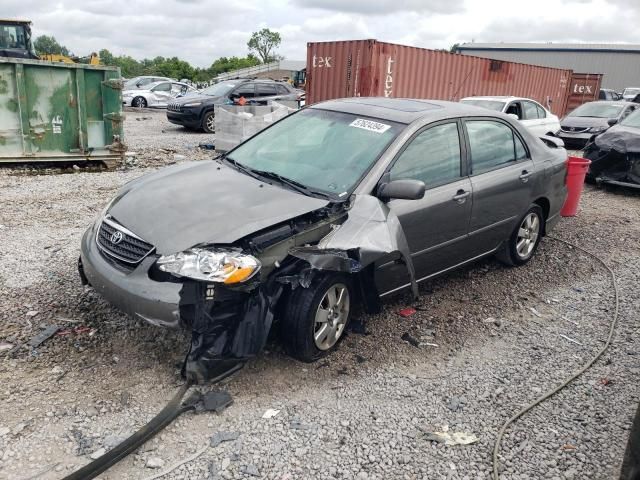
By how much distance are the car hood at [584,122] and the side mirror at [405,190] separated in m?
12.8

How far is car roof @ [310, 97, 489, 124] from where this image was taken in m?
4.16

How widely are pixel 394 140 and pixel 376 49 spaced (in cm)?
942

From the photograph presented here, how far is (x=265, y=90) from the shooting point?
15609 millimetres

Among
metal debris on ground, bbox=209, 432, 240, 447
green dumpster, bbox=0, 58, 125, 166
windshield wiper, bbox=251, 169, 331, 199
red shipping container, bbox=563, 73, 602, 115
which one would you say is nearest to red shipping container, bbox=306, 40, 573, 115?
green dumpster, bbox=0, 58, 125, 166

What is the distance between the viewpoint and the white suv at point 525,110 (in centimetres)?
1129

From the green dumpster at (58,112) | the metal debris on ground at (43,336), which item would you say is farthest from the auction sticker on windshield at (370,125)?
the green dumpster at (58,112)

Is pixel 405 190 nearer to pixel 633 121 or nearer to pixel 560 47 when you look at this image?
pixel 633 121

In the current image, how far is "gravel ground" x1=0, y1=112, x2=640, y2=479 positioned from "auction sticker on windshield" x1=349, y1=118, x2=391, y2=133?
4.81ft

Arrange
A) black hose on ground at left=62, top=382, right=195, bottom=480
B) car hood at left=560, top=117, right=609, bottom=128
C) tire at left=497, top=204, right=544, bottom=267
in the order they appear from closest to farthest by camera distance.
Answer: black hose on ground at left=62, top=382, right=195, bottom=480, tire at left=497, top=204, right=544, bottom=267, car hood at left=560, top=117, right=609, bottom=128

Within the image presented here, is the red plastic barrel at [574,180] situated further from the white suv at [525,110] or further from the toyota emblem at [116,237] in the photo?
the toyota emblem at [116,237]

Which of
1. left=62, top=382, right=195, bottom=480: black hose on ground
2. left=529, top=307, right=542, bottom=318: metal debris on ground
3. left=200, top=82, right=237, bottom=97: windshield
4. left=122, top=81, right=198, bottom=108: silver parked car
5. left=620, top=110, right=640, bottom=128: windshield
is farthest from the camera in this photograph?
left=122, top=81, right=198, bottom=108: silver parked car

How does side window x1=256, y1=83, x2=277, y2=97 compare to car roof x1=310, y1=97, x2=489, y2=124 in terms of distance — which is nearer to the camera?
car roof x1=310, y1=97, x2=489, y2=124

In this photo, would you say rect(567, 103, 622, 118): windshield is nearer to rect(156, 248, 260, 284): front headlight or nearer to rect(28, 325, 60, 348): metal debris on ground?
rect(156, 248, 260, 284): front headlight

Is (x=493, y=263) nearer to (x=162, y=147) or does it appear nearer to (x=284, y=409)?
(x=284, y=409)
